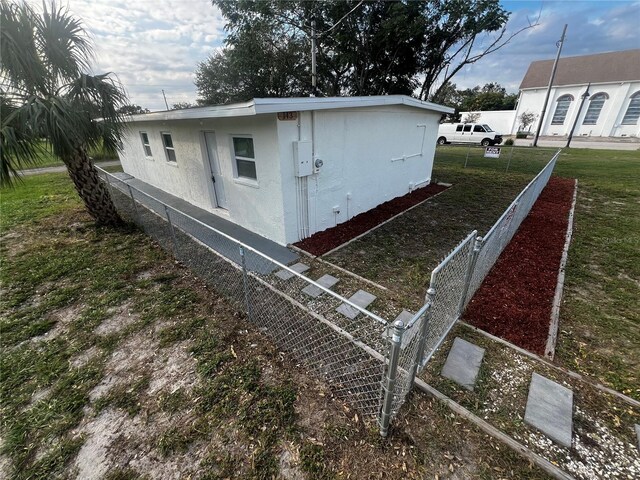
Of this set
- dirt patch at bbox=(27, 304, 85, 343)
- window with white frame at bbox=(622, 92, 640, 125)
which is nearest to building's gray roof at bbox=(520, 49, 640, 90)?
window with white frame at bbox=(622, 92, 640, 125)

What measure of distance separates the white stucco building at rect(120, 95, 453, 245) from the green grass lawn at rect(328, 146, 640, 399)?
45.3 inches

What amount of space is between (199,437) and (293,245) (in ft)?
11.7

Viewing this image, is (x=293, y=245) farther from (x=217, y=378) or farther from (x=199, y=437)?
(x=199, y=437)

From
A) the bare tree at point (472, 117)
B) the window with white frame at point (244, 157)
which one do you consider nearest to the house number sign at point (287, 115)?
the window with white frame at point (244, 157)

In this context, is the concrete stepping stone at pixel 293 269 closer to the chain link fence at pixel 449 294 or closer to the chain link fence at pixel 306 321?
the chain link fence at pixel 306 321

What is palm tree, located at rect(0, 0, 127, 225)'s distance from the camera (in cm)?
399

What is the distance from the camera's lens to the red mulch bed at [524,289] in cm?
320

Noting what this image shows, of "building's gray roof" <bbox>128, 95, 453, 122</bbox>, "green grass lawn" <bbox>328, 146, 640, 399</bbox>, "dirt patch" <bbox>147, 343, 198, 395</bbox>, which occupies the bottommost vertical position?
"dirt patch" <bbox>147, 343, 198, 395</bbox>

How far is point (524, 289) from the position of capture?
3938 millimetres

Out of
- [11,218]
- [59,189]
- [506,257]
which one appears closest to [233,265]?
[506,257]

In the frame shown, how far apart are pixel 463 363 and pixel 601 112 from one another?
4398 centimetres

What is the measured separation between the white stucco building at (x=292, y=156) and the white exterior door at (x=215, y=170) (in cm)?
2

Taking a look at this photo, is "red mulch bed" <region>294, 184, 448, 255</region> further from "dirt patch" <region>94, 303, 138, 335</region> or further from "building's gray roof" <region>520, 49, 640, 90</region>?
"building's gray roof" <region>520, 49, 640, 90</region>

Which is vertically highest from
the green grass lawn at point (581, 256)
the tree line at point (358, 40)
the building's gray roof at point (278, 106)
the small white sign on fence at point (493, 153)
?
the tree line at point (358, 40)
